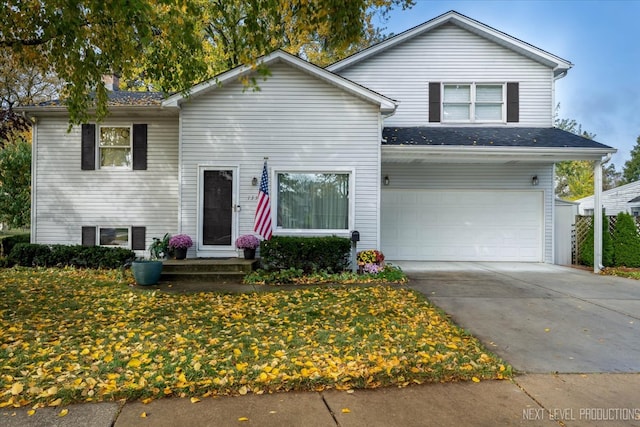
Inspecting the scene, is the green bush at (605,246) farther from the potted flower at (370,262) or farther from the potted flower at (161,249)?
the potted flower at (161,249)

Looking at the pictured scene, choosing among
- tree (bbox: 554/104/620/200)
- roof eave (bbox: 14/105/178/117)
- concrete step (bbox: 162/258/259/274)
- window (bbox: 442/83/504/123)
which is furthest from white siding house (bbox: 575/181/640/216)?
roof eave (bbox: 14/105/178/117)

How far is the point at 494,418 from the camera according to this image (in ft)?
8.86

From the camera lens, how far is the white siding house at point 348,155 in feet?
28.8

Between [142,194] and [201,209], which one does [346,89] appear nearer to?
[201,209]

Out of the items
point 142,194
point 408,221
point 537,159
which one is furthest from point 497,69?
point 142,194

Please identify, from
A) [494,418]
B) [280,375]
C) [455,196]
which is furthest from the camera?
[455,196]

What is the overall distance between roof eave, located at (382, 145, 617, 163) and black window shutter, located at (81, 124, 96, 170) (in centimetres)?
754

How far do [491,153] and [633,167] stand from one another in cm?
4965

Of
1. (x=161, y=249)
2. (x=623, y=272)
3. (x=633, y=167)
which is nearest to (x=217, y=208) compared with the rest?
(x=161, y=249)

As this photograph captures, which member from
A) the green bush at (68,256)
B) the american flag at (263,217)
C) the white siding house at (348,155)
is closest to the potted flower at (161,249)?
the white siding house at (348,155)

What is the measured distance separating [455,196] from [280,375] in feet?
30.0

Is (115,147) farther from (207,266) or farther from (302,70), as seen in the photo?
(302,70)

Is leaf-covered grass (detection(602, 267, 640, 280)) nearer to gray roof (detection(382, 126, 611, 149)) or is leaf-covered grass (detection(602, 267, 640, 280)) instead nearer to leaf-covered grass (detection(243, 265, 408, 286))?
gray roof (detection(382, 126, 611, 149))

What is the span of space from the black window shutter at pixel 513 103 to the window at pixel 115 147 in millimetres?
10788
